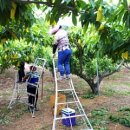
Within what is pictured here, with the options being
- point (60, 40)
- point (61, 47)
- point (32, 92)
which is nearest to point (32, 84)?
point (32, 92)

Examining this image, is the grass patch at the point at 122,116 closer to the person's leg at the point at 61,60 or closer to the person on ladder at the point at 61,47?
the person on ladder at the point at 61,47

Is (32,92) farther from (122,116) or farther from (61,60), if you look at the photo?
(122,116)

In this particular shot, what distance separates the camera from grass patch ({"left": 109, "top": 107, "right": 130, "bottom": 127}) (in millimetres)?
7274

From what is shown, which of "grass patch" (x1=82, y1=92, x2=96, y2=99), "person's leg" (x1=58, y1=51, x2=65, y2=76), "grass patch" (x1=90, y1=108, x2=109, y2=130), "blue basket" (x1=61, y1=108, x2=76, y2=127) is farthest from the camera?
"grass patch" (x1=82, y1=92, x2=96, y2=99)

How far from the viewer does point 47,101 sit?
9508 millimetres

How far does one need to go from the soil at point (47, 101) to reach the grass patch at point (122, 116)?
17 centimetres

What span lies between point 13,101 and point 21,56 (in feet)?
4.15

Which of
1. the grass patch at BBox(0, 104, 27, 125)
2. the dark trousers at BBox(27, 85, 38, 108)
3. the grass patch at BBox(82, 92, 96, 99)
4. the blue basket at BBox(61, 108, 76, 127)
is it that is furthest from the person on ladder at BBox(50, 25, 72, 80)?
the grass patch at BBox(82, 92, 96, 99)

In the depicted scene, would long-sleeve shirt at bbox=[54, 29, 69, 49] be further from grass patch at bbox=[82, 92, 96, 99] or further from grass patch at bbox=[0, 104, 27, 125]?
grass patch at bbox=[82, 92, 96, 99]

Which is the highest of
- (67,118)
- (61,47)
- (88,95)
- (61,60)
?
(61,47)

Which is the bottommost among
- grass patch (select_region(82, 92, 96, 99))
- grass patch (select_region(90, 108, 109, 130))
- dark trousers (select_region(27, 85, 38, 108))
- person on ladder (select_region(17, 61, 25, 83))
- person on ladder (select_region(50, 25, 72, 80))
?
grass patch (select_region(90, 108, 109, 130))

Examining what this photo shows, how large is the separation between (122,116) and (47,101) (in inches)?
97.3

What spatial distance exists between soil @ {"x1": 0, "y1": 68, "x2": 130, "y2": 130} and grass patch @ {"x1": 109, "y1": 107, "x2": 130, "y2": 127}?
17 centimetres

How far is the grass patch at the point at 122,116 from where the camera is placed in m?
7.27
